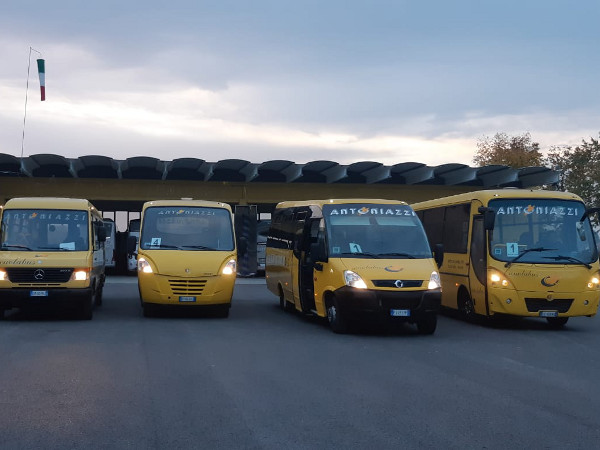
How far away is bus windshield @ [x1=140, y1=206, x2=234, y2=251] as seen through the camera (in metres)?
17.8

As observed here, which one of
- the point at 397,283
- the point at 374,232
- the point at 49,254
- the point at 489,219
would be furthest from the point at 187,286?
the point at 489,219

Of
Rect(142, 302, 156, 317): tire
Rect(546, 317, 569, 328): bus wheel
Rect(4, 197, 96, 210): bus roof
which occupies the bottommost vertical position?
Rect(546, 317, 569, 328): bus wheel

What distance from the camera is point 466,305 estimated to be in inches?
699

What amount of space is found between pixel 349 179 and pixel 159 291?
24421 millimetres

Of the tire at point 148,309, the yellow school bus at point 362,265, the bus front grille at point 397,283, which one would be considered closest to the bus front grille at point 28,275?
the tire at point 148,309

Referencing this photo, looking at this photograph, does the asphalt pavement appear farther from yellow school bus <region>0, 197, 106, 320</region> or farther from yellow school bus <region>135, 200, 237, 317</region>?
yellow school bus <region>135, 200, 237, 317</region>

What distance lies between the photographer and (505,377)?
10203 millimetres

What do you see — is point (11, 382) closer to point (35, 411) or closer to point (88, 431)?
point (35, 411)

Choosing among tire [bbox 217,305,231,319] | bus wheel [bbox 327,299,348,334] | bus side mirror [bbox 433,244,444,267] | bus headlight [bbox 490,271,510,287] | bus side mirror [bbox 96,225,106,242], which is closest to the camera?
bus wheel [bbox 327,299,348,334]

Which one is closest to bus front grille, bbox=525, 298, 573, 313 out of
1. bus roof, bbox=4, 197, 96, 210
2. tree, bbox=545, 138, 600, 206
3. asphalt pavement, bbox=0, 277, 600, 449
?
asphalt pavement, bbox=0, 277, 600, 449

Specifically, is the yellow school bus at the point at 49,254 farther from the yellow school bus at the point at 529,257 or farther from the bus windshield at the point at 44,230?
the yellow school bus at the point at 529,257

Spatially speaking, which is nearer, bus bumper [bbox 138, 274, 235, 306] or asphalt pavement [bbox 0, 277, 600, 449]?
asphalt pavement [bbox 0, 277, 600, 449]

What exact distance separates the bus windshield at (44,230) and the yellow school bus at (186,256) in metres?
1.15

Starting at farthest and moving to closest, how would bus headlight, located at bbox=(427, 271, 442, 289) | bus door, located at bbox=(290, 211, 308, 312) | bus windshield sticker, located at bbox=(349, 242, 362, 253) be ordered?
bus door, located at bbox=(290, 211, 308, 312) → bus windshield sticker, located at bbox=(349, 242, 362, 253) → bus headlight, located at bbox=(427, 271, 442, 289)
